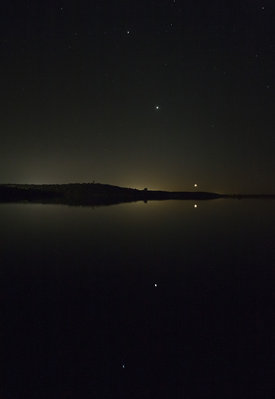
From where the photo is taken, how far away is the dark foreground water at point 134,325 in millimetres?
5023

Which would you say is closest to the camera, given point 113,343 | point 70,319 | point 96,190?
point 113,343

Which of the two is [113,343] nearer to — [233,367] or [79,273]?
[233,367]

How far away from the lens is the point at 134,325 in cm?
661

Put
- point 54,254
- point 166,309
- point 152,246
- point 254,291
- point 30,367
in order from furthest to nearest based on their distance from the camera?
point 152,246
point 54,254
point 254,291
point 166,309
point 30,367

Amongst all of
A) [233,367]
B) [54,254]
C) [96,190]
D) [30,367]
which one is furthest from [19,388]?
[96,190]

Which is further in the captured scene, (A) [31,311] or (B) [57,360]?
(A) [31,311]

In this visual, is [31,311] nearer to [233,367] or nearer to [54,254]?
[233,367]

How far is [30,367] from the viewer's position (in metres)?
5.28

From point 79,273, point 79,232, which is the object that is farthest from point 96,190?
point 79,273

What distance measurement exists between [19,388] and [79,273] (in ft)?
18.4

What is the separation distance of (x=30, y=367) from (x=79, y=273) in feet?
17.0

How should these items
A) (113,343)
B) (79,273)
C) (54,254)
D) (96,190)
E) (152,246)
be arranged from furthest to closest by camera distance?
(96,190) → (152,246) → (54,254) → (79,273) → (113,343)

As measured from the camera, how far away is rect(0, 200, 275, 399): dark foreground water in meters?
5.02

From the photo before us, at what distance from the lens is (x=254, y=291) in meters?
8.78
